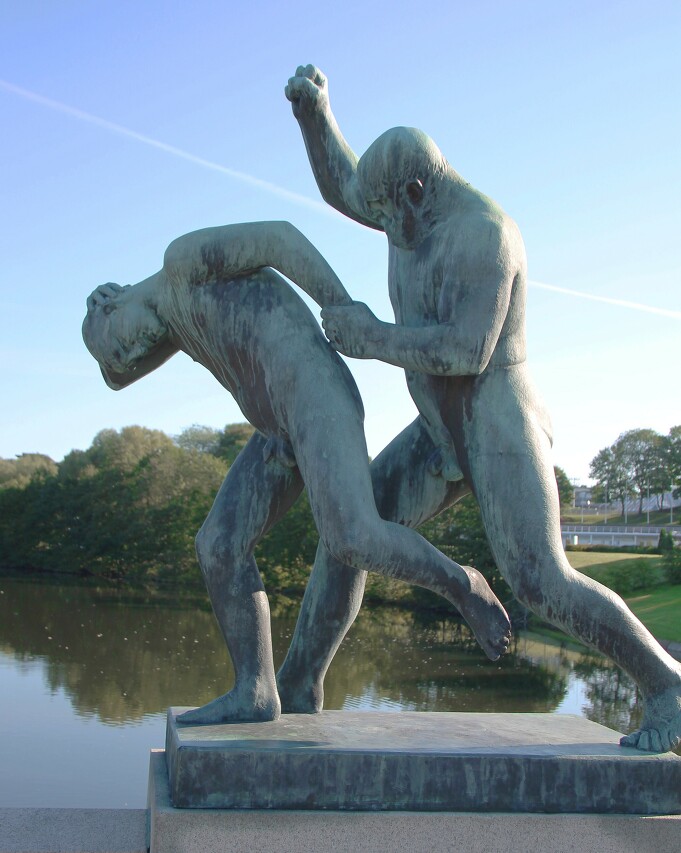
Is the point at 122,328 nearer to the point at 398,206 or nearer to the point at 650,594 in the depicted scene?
the point at 398,206

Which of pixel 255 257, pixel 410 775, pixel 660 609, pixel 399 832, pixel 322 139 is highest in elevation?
pixel 322 139

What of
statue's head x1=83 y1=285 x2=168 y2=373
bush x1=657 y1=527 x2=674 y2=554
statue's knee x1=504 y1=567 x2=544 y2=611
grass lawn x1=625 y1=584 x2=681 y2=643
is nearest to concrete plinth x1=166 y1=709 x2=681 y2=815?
statue's knee x1=504 y1=567 x2=544 y2=611

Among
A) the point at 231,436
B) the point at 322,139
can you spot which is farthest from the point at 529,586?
the point at 231,436

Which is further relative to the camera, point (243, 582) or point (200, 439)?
point (200, 439)

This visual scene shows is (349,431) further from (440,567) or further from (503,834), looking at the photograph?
(503,834)

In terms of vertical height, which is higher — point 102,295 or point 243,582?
point 102,295

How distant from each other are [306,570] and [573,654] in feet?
44.0

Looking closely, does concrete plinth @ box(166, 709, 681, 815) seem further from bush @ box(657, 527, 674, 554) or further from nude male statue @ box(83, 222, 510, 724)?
bush @ box(657, 527, 674, 554)

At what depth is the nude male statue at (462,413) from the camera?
3709 mm

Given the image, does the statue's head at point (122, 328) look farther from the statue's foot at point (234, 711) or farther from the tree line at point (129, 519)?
the tree line at point (129, 519)

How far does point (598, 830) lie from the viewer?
→ 3455mm

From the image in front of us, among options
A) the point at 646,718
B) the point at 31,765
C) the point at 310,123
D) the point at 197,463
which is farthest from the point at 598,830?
the point at 197,463

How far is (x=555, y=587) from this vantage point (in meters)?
3.67

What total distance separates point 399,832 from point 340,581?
1.21 meters
